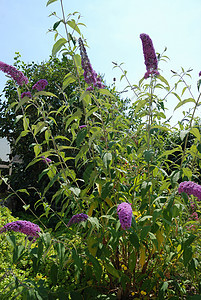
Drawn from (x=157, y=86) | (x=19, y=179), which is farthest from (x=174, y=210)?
(x=19, y=179)

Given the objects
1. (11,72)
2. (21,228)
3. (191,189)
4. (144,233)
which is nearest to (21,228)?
(21,228)

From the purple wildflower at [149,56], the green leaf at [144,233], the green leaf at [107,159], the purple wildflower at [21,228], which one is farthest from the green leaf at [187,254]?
the purple wildflower at [149,56]

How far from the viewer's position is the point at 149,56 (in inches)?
75.3

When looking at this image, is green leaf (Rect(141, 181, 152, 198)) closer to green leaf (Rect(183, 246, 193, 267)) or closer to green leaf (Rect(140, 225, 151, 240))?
green leaf (Rect(140, 225, 151, 240))

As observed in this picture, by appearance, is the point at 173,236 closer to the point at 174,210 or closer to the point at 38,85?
the point at 174,210

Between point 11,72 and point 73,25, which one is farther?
point 11,72

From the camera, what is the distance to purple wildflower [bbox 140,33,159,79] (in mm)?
1872

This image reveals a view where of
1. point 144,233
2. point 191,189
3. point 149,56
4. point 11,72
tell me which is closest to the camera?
point 191,189

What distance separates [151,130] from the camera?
1969 millimetres

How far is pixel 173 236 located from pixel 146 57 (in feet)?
4.25

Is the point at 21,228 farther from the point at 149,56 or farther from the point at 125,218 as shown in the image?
the point at 149,56

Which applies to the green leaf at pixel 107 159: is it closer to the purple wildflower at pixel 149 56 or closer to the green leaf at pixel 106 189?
the green leaf at pixel 106 189

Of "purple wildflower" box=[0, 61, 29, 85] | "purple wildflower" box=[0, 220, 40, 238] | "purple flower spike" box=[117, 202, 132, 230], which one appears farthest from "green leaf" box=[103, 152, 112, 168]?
"purple wildflower" box=[0, 61, 29, 85]

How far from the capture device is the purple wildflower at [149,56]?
187 cm
